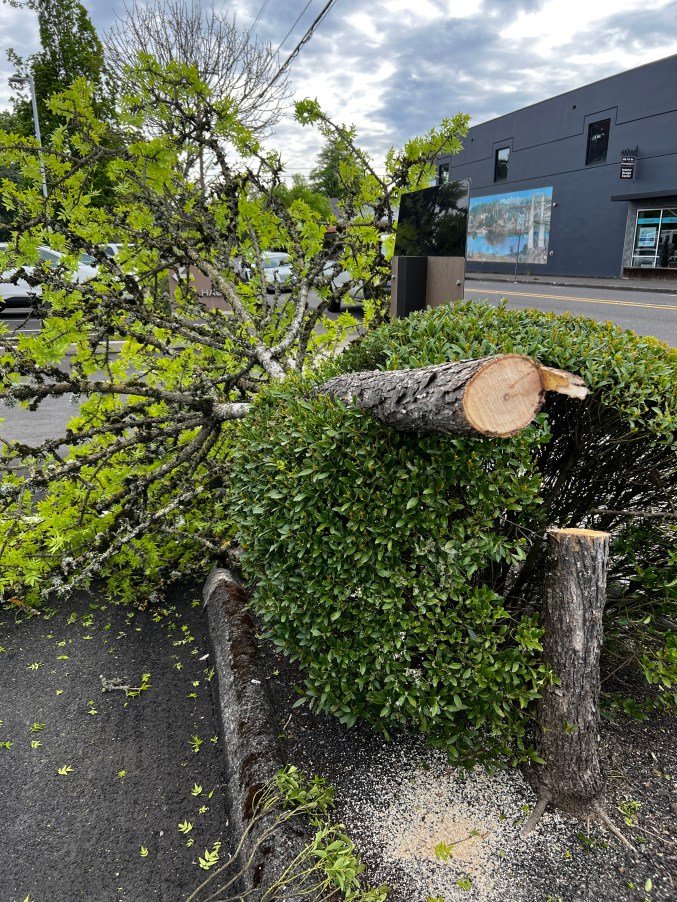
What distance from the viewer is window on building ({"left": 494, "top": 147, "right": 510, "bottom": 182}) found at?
32.1m

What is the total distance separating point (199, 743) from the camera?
2859 millimetres

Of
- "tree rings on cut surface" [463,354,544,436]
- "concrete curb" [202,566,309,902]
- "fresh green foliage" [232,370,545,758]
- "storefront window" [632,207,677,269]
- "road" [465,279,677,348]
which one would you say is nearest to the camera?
"tree rings on cut surface" [463,354,544,436]

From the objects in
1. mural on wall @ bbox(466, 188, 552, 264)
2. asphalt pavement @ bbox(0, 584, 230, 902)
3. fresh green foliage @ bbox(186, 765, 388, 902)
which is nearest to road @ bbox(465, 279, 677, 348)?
mural on wall @ bbox(466, 188, 552, 264)

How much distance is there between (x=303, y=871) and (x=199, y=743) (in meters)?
0.98

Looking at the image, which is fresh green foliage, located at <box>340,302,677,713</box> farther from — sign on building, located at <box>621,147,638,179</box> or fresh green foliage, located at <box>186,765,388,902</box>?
sign on building, located at <box>621,147,638,179</box>

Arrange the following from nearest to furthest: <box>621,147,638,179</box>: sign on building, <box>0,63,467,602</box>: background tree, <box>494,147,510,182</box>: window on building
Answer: <box>0,63,467,602</box>: background tree
<box>621,147,638,179</box>: sign on building
<box>494,147,510,182</box>: window on building

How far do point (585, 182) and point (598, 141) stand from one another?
1652mm

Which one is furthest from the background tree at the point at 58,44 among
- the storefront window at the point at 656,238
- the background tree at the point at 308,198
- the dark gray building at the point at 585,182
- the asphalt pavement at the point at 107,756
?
the asphalt pavement at the point at 107,756

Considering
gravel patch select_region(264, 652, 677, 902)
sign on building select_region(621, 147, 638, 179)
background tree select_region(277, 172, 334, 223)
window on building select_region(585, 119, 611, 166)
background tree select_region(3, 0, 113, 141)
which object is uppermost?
background tree select_region(3, 0, 113, 141)

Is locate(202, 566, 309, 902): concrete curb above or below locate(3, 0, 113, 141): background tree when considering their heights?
below

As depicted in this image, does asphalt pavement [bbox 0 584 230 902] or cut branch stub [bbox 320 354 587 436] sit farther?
A: asphalt pavement [bbox 0 584 230 902]

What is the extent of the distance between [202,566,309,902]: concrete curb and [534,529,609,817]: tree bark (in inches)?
38.3

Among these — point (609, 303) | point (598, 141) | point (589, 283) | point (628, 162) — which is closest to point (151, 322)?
point (609, 303)

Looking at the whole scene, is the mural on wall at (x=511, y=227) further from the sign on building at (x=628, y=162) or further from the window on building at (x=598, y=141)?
the sign on building at (x=628, y=162)
